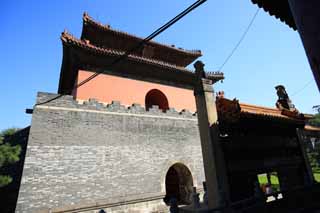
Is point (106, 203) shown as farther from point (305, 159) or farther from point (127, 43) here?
point (127, 43)

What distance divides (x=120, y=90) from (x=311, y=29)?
325 inches

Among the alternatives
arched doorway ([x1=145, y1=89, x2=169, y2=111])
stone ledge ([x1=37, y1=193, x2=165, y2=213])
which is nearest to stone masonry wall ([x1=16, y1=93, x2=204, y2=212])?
stone ledge ([x1=37, y1=193, x2=165, y2=213])

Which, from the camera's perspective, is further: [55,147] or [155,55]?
[155,55]

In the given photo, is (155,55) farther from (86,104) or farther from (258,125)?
(258,125)

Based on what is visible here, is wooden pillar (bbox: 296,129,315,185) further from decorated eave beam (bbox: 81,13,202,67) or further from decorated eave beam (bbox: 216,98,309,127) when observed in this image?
decorated eave beam (bbox: 81,13,202,67)

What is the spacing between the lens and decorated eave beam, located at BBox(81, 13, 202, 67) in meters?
9.54

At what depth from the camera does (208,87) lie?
15.1 ft

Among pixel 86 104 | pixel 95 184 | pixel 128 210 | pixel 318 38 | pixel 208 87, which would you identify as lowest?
pixel 128 210

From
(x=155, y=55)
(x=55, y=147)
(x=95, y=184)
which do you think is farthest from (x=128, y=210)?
(x=155, y=55)

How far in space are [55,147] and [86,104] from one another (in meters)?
1.87

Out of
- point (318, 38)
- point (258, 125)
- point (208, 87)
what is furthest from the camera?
point (258, 125)

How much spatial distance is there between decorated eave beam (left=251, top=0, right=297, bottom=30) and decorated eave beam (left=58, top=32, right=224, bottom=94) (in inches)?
177

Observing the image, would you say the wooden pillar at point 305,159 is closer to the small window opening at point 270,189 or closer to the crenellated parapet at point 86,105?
the small window opening at point 270,189

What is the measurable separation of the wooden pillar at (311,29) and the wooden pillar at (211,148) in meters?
3.05
